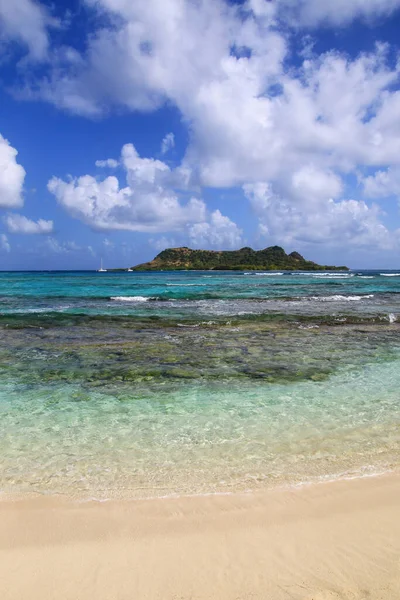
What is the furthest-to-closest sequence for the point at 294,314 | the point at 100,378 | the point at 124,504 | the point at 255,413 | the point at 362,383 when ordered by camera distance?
the point at 294,314
the point at 100,378
the point at 362,383
the point at 255,413
the point at 124,504

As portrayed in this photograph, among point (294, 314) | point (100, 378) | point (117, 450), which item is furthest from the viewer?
point (294, 314)

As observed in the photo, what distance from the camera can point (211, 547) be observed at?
13.5 feet

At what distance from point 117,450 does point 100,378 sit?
469cm

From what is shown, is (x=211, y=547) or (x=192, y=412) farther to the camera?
(x=192, y=412)

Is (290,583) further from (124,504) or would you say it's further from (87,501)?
(87,501)

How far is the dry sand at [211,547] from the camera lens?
3553 mm

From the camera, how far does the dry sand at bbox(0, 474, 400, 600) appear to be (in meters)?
3.55

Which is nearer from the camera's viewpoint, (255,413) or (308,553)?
(308,553)

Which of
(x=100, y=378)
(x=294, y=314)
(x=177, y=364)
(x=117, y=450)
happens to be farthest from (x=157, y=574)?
(x=294, y=314)

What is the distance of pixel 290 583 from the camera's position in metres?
3.62

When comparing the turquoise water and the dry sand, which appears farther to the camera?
the turquoise water

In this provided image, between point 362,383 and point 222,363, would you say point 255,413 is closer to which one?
point 362,383

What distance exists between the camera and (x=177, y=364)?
40.7ft

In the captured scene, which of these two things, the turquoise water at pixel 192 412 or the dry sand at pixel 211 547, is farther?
the turquoise water at pixel 192 412
